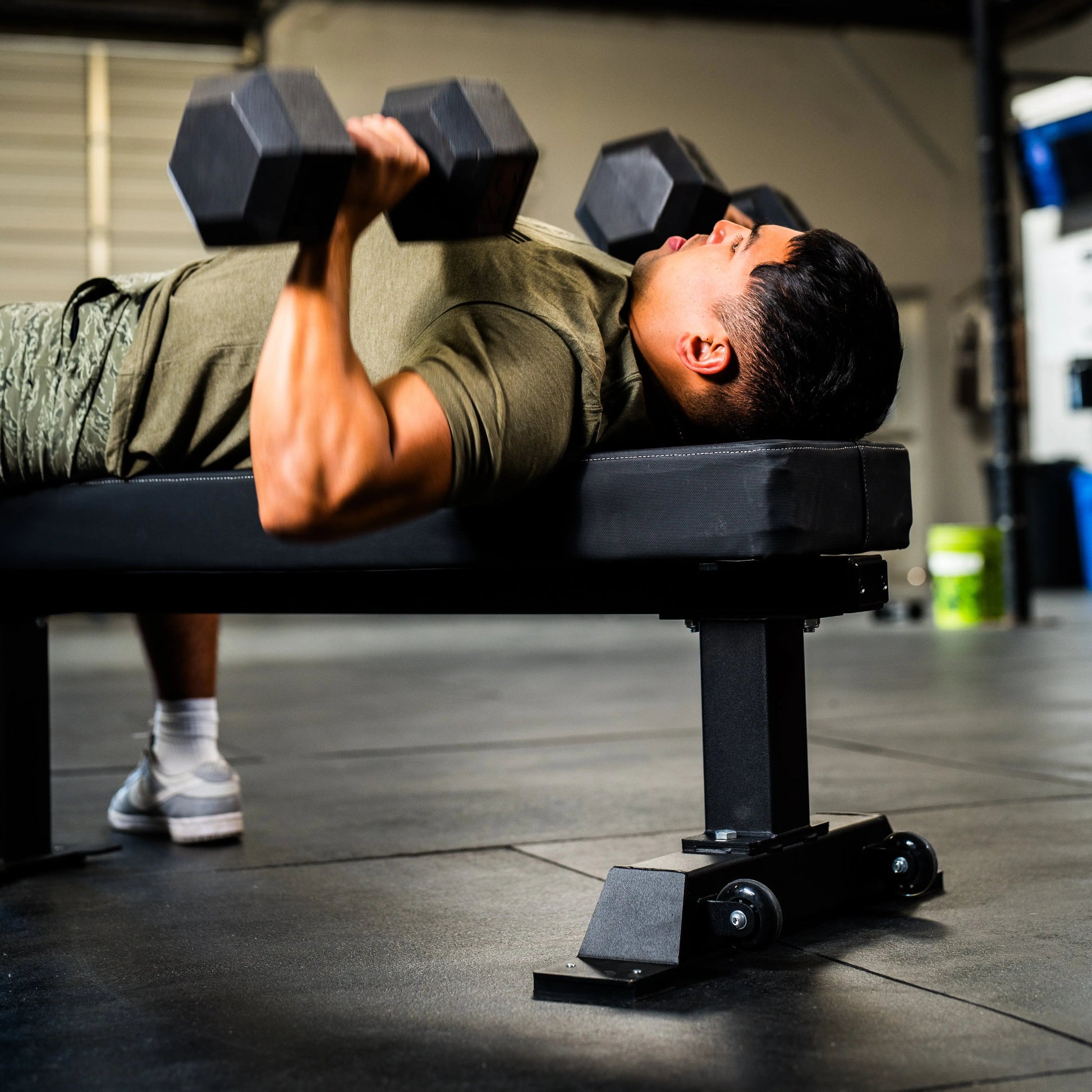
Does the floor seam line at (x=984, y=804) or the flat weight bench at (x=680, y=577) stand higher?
the flat weight bench at (x=680, y=577)

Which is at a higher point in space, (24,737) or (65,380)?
(65,380)

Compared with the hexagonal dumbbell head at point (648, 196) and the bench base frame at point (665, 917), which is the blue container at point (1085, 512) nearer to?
the hexagonal dumbbell head at point (648, 196)

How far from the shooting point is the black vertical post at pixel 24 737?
1647 millimetres

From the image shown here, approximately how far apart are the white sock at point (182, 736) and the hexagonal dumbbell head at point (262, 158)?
0.92 meters

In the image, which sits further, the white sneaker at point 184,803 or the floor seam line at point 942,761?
the floor seam line at point 942,761

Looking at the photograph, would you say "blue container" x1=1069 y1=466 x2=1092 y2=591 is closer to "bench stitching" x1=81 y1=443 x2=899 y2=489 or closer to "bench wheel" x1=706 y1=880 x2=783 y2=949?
"bench stitching" x1=81 y1=443 x2=899 y2=489

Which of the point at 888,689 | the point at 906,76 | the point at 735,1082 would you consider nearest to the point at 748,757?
the point at 735,1082

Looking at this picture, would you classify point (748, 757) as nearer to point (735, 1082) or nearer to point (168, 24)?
point (735, 1082)

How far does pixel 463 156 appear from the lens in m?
1.13

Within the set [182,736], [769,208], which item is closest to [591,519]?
[769,208]

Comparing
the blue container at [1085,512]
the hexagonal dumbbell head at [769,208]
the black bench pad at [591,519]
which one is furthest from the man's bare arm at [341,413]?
the blue container at [1085,512]

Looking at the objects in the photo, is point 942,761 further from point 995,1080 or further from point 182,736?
point 995,1080

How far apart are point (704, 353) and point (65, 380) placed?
0.71 m

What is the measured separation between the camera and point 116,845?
176 cm
